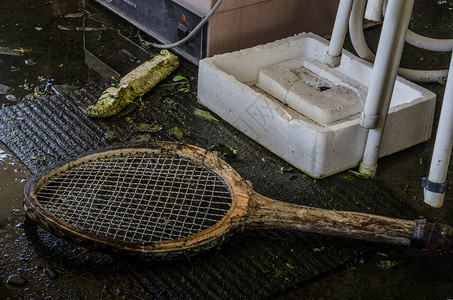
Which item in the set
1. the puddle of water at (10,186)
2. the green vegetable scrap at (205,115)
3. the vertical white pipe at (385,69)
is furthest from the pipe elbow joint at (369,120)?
the puddle of water at (10,186)

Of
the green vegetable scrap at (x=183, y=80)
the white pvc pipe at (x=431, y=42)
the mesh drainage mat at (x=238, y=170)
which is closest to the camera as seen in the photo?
the mesh drainage mat at (x=238, y=170)

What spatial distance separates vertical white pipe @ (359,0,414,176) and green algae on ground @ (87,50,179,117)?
181 centimetres

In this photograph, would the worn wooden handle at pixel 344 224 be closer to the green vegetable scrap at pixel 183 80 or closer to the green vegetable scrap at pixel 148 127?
the green vegetable scrap at pixel 148 127

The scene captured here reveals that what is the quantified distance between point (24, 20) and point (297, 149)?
3.30 meters

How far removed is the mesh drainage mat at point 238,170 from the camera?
9.80 feet

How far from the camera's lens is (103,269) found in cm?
302

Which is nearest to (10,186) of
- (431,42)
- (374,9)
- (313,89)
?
(313,89)

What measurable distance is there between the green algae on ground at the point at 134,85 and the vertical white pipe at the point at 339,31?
1449mm

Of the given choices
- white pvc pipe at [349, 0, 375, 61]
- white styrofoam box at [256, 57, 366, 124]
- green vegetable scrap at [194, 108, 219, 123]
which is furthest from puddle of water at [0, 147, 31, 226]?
white pvc pipe at [349, 0, 375, 61]

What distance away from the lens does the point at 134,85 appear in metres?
4.49

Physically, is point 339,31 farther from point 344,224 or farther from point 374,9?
point 344,224

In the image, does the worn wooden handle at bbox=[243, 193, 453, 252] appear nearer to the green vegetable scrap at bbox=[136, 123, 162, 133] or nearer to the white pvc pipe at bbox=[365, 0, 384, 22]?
the white pvc pipe at bbox=[365, 0, 384, 22]

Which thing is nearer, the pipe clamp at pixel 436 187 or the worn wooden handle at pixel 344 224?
the worn wooden handle at pixel 344 224

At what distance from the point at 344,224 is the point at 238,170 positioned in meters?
1.00
